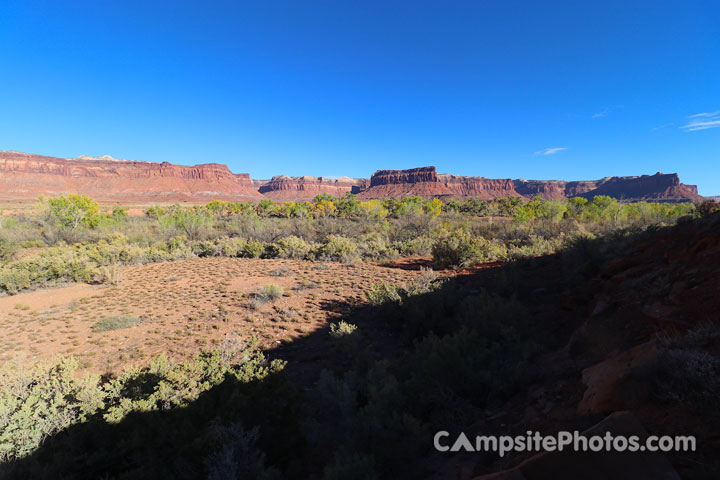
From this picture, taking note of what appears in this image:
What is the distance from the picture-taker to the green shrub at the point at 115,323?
7059mm

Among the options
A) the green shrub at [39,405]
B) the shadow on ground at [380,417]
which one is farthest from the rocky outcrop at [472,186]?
the green shrub at [39,405]

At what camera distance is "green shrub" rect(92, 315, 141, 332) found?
7.06 m

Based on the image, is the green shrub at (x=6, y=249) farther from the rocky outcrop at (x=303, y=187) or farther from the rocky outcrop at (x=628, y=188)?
the rocky outcrop at (x=303, y=187)

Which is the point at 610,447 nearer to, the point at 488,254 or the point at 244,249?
the point at 488,254

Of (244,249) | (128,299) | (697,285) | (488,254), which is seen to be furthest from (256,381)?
(244,249)

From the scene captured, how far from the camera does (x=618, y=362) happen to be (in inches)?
109

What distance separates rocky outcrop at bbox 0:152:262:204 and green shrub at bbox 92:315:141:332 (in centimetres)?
10244

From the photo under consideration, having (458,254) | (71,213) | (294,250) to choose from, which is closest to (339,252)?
(294,250)

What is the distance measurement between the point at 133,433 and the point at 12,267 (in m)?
14.0

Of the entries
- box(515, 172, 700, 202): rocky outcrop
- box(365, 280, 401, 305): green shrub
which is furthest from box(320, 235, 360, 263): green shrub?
box(515, 172, 700, 202): rocky outcrop

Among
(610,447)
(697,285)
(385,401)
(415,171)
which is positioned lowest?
(385,401)

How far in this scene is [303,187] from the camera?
531 feet

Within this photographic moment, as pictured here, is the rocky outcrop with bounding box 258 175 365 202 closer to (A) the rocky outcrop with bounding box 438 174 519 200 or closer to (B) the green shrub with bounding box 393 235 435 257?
(A) the rocky outcrop with bounding box 438 174 519 200

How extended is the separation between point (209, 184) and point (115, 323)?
5548 inches
